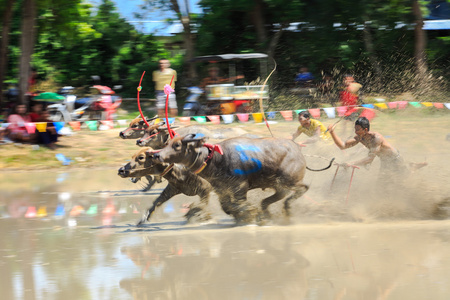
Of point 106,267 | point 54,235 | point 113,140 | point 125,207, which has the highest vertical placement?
point 106,267

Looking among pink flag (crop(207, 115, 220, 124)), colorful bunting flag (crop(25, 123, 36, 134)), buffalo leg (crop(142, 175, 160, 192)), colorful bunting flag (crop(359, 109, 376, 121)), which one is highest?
buffalo leg (crop(142, 175, 160, 192))

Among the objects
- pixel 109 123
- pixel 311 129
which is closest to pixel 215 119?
pixel 109 123

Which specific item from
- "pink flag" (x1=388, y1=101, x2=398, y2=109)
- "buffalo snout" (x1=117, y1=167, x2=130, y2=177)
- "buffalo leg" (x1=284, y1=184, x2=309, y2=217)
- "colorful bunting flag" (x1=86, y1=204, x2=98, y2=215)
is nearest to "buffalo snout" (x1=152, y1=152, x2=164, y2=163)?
"buffalo snout" (x1=117, y1=167, x2=130, y2=177)

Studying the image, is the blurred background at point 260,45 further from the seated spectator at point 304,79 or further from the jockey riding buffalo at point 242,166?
the jockey riding buffalo at point 242,166

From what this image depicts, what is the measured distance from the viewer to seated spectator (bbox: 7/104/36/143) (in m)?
12.2

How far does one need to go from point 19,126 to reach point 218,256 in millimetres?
7999

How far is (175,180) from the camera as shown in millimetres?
7008

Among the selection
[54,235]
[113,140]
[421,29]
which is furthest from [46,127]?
[421,29]

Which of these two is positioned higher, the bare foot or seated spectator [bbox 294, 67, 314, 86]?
the bare foot

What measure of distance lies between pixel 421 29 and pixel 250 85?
207 inches

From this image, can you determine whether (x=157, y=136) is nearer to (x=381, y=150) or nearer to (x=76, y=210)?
(x=76, y=210)

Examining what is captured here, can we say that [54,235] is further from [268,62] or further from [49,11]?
[268,62]

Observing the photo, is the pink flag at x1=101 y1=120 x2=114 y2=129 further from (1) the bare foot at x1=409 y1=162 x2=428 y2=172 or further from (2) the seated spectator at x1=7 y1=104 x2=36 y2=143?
(1) the bare foot at x1=409 y1=162 x2=428 y2=172

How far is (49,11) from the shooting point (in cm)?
1493
